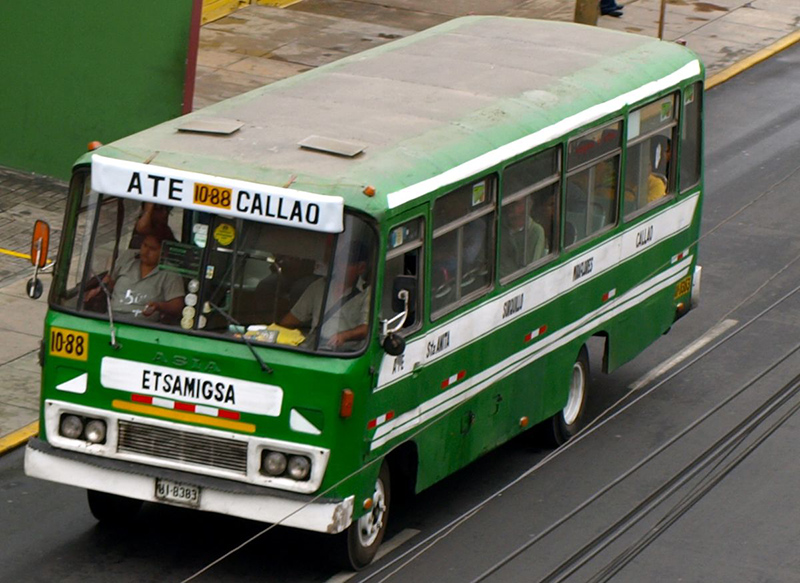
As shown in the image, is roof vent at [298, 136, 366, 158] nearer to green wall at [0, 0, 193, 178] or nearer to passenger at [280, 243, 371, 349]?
passenger at [280, 243, 371, 349]

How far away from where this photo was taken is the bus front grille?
429 inches

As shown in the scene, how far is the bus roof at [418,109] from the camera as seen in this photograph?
11055 millimetres

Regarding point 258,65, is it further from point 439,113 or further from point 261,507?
point 261,507

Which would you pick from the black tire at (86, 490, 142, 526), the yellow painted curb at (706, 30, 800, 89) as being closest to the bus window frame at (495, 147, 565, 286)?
the black tire at (86, 490, 142, 526)

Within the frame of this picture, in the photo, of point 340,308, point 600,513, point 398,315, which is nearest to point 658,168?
point 600,513

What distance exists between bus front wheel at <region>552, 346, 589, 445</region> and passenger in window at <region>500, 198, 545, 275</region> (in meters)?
1.56

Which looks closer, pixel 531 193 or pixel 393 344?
pixel 393 344

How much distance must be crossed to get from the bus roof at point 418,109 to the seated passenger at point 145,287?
603mm

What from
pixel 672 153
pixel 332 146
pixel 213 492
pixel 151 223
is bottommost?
pixel 213 492

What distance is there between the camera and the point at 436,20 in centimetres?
2900

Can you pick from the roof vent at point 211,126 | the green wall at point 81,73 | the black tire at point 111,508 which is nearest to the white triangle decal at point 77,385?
the black tire at point 111,508

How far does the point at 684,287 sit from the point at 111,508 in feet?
20.1

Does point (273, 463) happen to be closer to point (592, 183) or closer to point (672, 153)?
point (592, 183)

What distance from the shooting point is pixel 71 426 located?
11.2m
